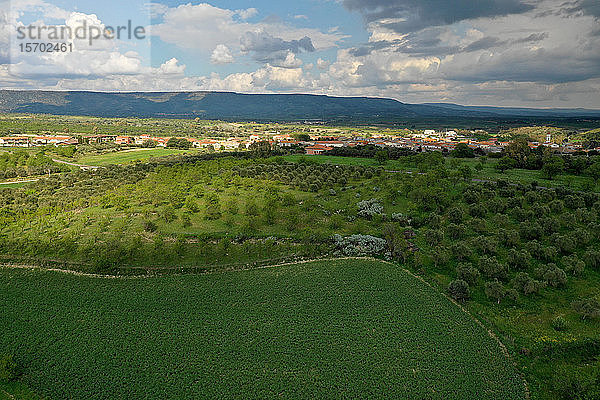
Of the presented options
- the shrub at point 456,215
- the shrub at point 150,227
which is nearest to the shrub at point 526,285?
the shrub at point 456,215

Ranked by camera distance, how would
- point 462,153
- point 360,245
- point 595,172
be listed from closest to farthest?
point 360,245 < point 595,172 < point 462,153

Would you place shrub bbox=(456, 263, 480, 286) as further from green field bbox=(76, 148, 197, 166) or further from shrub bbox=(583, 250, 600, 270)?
green field bbox=(76, 148, 197, 166)

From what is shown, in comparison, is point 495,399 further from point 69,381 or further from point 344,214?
point 344,214

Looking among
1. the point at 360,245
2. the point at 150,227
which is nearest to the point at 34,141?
the point at 150,227

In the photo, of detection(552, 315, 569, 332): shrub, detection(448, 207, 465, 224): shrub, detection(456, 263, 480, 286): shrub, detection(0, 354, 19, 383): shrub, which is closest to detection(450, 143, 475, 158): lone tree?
detection(448, 207, 465, 224): shrub

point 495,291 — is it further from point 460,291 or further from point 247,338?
A: point 247,338

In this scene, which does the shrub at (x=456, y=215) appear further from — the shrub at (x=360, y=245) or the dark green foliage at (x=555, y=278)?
the dark green foliage at (x=555, y=278)
